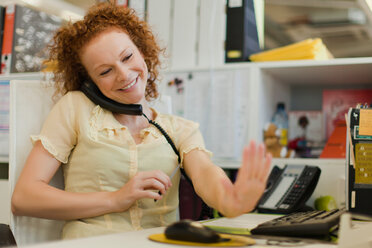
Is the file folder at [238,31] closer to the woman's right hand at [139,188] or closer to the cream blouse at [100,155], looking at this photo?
the cream blouse at [100,155]

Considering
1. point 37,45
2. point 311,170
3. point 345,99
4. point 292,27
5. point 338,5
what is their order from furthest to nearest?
point 292,27 → point 338,5 → point 37,45 → point 345,99 → point 311,170

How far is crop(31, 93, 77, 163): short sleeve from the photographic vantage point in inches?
42.0

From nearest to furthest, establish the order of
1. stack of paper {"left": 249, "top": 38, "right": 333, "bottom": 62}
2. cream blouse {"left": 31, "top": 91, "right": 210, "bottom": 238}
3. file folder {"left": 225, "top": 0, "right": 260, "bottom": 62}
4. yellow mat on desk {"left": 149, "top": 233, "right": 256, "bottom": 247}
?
yellow mat on desk {"left": 149, "top": 233, "right": 256, "bottom": 247}
cream blouse {"left": 31, "top": 91, "right": 210, "bottom": 238}
stack of paper {"left": 249, "top": 38, "right": 333, "bottom": 62}
file folder {"left": 225, "top": 0, "right": 260, "bottom": 62}

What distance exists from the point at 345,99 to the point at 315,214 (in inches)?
42.0

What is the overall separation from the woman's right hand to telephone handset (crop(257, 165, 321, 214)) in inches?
18.7

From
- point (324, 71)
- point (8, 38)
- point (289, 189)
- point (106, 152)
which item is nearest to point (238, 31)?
point (324, 71)

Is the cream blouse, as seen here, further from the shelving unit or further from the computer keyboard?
the shelving unit

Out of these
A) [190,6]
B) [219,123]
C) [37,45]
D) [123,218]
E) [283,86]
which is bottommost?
[123,218]

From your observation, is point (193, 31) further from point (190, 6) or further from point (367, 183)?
point (367, 183)

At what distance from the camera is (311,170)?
1432 millimetres

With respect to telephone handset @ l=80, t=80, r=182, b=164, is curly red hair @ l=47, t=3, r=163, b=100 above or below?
above

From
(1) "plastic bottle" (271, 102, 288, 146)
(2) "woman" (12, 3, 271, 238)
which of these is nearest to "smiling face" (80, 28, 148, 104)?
(2) "woman" (12, 3, 271, 238)

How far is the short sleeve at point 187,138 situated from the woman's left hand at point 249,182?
1.03 feet

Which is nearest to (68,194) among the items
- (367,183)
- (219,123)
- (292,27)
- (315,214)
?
→ (315,214)
